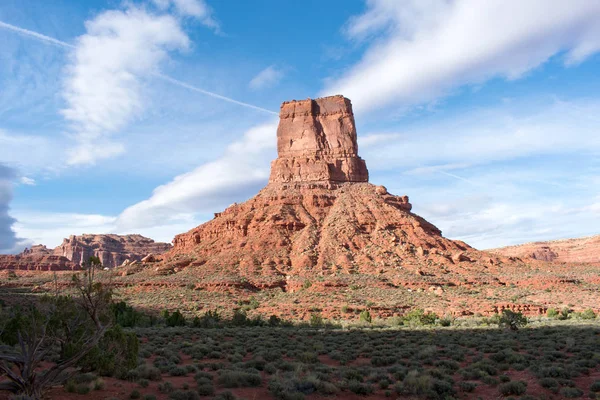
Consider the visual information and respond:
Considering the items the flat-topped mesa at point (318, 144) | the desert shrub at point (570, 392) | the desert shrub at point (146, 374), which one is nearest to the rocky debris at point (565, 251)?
the flat-topped mesa at point (318, 144)

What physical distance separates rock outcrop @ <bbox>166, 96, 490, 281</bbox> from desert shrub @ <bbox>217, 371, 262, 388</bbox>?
42252mm

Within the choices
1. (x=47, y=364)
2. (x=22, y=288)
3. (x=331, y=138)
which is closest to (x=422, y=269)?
(x=331, y=138)

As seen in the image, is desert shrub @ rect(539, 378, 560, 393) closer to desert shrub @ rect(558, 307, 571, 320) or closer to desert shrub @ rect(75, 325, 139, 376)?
desert shrub @ rect(75, 325, 139, 376)

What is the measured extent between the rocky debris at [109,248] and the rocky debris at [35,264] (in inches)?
948

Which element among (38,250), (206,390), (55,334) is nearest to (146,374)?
(206,390)

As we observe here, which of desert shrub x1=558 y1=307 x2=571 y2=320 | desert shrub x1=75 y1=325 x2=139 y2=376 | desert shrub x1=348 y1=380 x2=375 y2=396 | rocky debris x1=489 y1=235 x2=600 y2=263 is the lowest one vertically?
desert shrub x1=558 y1=307 x2=571 y2=320

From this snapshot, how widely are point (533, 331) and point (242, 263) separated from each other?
4132cm

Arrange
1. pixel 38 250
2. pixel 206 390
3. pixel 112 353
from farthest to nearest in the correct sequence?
pixel 38 250
pixel 206 390
pixel 112 353

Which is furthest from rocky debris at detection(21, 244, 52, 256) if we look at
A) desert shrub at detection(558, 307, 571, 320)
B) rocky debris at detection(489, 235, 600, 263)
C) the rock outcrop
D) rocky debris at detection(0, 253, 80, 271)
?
desert shrub at detection(558, 307, 571, 320)

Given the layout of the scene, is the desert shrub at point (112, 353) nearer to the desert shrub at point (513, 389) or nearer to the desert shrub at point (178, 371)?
the desert shrub at point (178, 371)

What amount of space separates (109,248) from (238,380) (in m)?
141

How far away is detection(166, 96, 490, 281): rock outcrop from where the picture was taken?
58.0m

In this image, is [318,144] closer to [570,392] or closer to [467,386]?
[467,386]

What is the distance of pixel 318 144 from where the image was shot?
83.4 m
